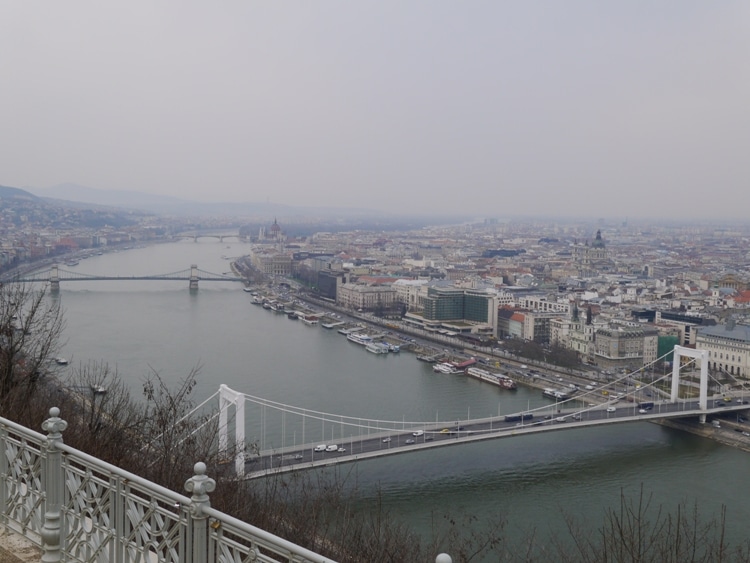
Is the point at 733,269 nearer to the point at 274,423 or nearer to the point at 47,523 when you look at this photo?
the point at 274,423

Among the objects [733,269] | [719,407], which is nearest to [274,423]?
[719,407]

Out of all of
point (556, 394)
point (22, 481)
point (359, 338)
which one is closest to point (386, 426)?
point (556, 394)

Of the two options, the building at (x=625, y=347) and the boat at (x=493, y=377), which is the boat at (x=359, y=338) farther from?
the building at (x=625, y=347)

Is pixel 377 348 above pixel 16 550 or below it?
below

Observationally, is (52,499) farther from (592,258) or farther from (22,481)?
(592,258)

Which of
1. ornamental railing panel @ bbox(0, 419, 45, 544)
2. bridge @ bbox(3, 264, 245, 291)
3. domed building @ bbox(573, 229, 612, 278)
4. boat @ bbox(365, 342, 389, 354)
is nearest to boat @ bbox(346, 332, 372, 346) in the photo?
boat @ bbox(365, 342, 389, 354)

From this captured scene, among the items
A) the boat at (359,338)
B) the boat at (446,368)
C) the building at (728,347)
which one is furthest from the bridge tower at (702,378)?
the boat at (359,338)

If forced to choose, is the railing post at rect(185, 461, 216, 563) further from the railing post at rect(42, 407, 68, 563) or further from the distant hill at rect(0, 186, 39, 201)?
the distant hill at rect(0, 186, 39, 201)
